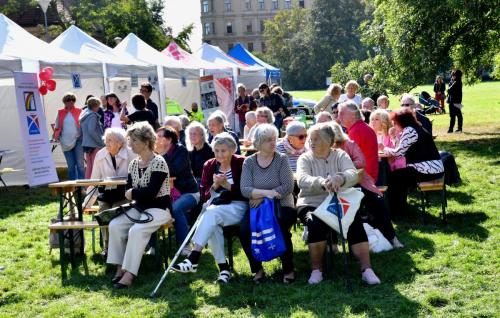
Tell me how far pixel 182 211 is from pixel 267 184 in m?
1.36

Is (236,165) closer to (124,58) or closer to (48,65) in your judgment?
(48,65)

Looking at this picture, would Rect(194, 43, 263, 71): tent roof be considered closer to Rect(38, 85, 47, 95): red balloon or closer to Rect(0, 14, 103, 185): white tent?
Rect(0, 14, 103, 185): white tent

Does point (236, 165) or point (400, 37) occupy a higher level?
point (400, 37)

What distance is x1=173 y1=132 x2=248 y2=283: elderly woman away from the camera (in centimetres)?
589

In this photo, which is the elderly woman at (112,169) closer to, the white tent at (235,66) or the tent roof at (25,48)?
the tent roof at (25,48)

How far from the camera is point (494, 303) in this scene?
4.85 m

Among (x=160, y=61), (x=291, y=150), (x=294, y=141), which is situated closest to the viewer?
(x=294, y=141)

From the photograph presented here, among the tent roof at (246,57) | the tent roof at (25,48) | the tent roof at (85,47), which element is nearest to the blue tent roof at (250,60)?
the tent roof at (246,57)

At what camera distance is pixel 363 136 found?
696 centimetres

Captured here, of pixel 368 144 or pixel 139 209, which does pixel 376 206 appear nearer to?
pixel 368 144

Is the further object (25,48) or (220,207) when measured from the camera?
(25,48)

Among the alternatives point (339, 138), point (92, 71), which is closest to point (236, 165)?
point (339, 138)

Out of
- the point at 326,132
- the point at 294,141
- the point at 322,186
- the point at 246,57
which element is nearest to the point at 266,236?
the point at 322,186

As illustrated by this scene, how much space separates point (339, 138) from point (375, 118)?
2.42 meters
